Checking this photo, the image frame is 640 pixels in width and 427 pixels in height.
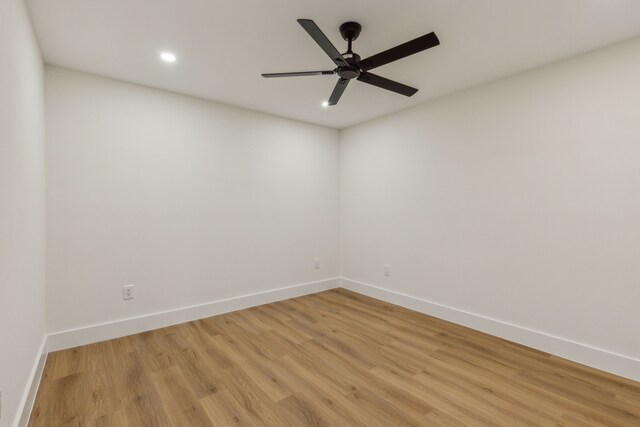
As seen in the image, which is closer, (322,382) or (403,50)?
(403,50)

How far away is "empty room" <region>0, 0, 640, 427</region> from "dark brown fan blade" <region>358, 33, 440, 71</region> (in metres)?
0.02

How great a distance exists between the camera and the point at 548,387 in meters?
1.99

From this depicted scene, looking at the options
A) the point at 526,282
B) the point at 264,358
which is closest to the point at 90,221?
the point at 264,358

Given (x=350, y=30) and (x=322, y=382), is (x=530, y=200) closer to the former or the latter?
(x=350, y=30)

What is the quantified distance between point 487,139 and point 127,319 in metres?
3.79

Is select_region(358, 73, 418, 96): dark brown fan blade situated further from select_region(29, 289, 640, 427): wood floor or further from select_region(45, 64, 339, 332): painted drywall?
select_region(29, 289, 640, 427): wood floor

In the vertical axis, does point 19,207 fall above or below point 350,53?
below

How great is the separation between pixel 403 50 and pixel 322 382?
2227mm

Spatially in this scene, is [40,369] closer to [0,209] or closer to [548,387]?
[0,209]

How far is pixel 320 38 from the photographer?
1686 mm

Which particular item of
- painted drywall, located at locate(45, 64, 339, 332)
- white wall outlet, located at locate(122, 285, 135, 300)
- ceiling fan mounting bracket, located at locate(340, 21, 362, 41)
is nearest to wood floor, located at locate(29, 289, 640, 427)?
white wall outlet, located at locate(122, 285, 135, 300)

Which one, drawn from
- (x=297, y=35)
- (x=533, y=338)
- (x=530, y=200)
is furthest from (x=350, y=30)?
(x=533, y=338)

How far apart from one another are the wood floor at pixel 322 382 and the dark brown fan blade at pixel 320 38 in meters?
2.14

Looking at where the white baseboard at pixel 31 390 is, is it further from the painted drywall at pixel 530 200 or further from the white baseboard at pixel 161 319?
the painted drywall at pixel 530 200
